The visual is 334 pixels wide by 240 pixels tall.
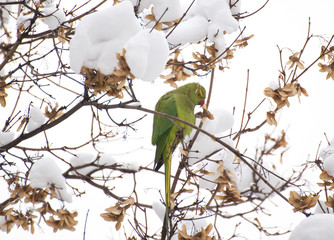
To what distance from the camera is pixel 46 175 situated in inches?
88.0

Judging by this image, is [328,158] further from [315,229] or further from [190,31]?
[190,31]

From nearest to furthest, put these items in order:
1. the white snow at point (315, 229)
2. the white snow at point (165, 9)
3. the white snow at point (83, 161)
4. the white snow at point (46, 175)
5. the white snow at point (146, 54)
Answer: the white snow at point (146, 54), the white snow at point (315, 229), the white snow at point (165, 9), the white snow at point (46, 175), the white snow at point (83, 161)

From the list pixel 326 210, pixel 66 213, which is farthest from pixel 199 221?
pixel 66 213

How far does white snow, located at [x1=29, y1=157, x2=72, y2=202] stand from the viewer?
2227mm

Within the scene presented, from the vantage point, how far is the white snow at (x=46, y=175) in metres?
2.23

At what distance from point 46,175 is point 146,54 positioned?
3.91 feet

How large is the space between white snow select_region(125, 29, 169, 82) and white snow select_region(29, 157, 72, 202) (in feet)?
3.58

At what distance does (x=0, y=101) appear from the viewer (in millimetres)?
2467

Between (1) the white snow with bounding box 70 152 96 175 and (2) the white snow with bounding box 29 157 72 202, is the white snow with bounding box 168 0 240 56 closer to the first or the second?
(2) the white snow with bounding box 29 157 72 202

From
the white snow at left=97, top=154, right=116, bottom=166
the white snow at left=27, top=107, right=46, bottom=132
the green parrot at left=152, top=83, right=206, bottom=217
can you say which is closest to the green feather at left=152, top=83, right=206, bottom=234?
the green parrot at left=152, top=83, right=206, bottom=217

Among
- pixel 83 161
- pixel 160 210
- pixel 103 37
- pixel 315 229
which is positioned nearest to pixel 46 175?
pixel 160 210

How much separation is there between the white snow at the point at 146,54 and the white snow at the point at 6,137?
52.6 inches

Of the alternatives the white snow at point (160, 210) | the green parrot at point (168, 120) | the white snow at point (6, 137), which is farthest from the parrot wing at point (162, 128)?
the white snow at point (6, 137)

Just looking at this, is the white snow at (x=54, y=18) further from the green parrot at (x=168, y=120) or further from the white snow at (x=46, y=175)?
the green parrot at (x=168, y=120)
